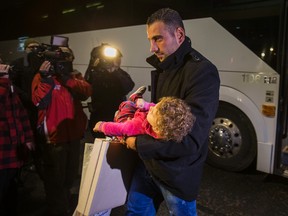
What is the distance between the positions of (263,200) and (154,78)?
8.61 ft

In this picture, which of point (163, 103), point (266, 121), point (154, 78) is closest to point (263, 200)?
point (266, 121)

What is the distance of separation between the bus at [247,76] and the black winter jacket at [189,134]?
272 cm

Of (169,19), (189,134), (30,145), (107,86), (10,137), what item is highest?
(169,19)

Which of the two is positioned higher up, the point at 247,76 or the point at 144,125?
the point at 247,76

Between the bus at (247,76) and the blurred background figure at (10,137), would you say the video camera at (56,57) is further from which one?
the bus at (247,76)

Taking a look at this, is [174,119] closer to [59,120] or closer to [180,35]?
[180,35]

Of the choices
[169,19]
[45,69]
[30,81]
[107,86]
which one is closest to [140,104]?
[169,19]

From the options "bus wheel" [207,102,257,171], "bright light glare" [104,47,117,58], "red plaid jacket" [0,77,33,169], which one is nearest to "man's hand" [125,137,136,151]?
"red plaid jacket" [0,77,33,169]

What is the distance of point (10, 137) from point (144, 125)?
1.56 m

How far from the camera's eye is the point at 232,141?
194 inches

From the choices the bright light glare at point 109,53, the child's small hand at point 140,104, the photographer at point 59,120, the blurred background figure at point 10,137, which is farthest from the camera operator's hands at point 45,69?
the bright light glare at point 109,53

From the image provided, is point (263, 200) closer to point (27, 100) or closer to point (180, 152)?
point (180, 152)

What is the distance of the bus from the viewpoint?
4.30 meters

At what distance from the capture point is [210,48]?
4.94 meters
